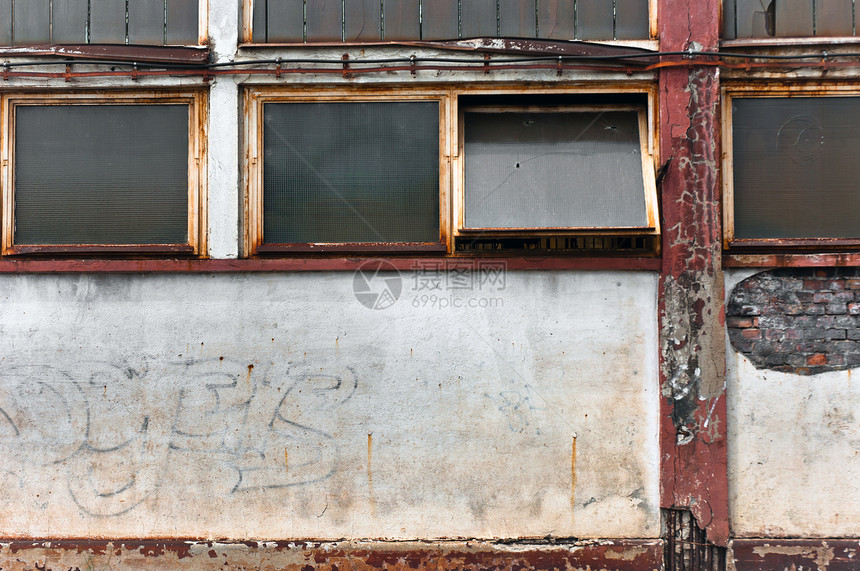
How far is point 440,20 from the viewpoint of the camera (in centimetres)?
395

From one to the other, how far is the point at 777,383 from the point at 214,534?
4057 millimetres

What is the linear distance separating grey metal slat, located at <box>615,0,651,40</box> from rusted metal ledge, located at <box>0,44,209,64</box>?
297 cm

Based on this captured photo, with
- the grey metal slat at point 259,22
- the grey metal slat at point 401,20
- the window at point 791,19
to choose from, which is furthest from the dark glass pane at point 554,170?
the grey metal slat at point 259,22

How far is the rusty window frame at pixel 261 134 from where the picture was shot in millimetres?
3893

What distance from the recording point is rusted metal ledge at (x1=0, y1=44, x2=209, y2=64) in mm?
3865

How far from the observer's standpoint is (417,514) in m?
3.81

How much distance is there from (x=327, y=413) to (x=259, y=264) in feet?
3.77

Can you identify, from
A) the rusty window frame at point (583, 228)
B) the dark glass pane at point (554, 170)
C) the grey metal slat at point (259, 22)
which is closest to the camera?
the rusty window frame at point (583, 228)

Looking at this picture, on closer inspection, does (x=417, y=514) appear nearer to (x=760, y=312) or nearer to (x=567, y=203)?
(x=567, y=203)

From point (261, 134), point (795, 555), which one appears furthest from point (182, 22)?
point (795, 555)

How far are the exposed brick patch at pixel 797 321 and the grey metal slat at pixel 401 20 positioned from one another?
293 centimetres

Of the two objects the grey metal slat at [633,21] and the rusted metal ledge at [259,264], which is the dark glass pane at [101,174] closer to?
the rusted metal ledge at [259,264]

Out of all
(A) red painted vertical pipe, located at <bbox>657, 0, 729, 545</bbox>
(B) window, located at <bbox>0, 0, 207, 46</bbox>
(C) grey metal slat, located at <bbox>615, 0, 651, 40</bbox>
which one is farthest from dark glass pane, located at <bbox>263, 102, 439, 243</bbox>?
(A) red painted vertical pipe, located at <bbox>657, 0, 729, 545</bbox>

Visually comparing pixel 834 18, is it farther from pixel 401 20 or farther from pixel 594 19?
pixel 401 20
